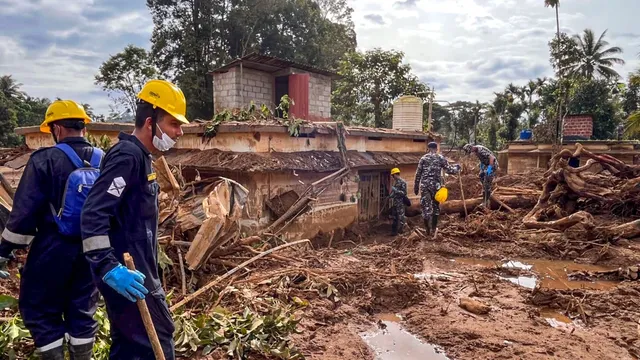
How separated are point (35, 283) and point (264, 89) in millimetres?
13114

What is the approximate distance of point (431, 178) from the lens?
8328mm

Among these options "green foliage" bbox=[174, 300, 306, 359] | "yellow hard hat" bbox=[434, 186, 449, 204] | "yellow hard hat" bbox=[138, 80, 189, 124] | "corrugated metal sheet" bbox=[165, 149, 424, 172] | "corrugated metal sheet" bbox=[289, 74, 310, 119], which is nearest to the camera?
"yellow hard hat" bbox=[138, 80, 189, 124]

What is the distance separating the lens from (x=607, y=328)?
4234 millimetres

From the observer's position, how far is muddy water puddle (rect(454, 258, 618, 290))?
18.7 feet

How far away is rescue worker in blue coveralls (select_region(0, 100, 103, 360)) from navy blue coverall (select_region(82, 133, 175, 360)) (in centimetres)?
68

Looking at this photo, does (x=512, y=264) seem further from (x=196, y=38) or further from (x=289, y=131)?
(x=196, y=38)

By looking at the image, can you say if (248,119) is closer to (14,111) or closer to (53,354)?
(53,354)

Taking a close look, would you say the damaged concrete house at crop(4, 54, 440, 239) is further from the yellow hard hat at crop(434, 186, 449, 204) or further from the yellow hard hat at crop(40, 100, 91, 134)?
the yellow hard hat at crop(40, 100, 91, 134)

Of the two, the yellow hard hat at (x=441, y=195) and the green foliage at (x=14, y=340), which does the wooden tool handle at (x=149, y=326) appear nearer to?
the green foliage at (x=14, y=340)

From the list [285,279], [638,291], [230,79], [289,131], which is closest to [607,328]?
[638,291]

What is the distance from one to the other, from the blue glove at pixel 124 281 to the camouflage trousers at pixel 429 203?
718cm

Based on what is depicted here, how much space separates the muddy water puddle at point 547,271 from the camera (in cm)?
571

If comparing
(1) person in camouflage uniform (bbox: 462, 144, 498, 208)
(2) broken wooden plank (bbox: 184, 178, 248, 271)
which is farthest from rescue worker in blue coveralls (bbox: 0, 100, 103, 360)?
(1) person in camouflage uniform (bbox: 462, 144, 498, 208)

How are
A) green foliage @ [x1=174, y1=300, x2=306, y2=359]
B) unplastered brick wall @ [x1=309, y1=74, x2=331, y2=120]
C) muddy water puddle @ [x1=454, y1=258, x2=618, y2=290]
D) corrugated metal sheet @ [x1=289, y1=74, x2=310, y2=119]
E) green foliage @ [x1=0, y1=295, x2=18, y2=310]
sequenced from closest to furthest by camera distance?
green foliage @ [x1=0, y1=295, x2=18, y2=310]
green foliage @ [x1=174, y1=300, x2=306, y2=359]
muddy water puddle @ [x1=454, y1=258, x2=618, y2=290]
corrugated metal sheet @ [x1=289, y1=74, x2=310, y2=119]
unplastered brick wall @ [x1=309, y1=74, x2=331, y2=120]
